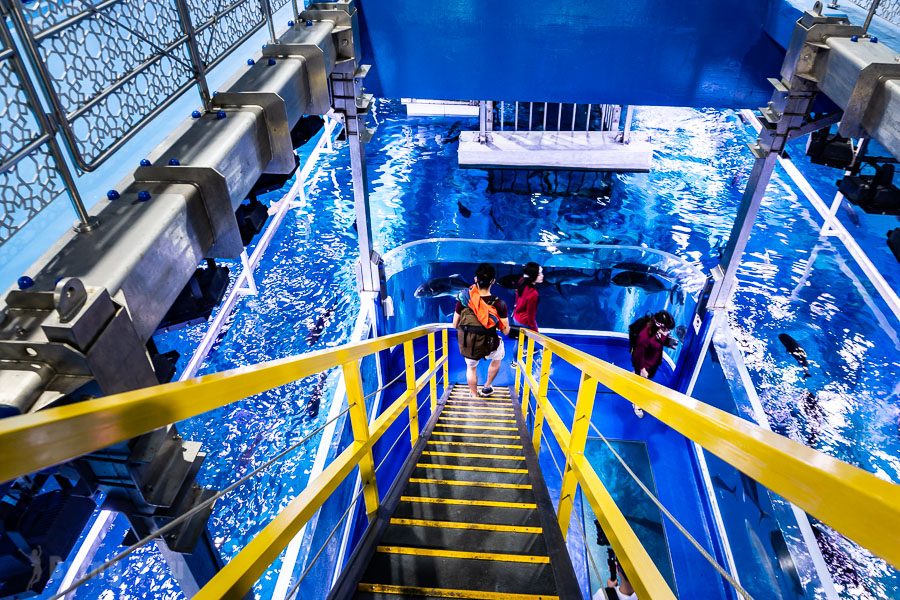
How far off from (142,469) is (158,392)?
1038 millimetres

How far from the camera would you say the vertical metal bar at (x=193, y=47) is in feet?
8.59

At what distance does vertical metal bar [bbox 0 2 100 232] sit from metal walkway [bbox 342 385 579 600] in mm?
1826

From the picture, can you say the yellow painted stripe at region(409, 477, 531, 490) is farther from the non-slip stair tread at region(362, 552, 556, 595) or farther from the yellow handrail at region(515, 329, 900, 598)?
the yellow handrail at region(515, 329, 900, 598)

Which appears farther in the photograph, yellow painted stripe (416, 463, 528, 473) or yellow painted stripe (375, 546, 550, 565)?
yellow painted stripe (416, 463, 528, 473)

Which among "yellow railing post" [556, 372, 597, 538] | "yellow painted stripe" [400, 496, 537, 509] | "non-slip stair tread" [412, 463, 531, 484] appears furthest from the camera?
Answer: "non-slip stair tread" [412, 463, 531, 484]

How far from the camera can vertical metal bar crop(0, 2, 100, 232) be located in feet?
5.40

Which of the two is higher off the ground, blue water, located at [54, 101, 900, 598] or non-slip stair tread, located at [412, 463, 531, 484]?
non-slip stair tread, located at [412, 463, 531, 484]

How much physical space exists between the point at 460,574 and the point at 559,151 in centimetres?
941

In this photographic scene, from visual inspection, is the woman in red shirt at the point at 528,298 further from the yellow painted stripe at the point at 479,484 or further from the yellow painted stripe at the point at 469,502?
the yellow painted stripe at the point at 469,502

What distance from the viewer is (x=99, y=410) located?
3.07 ft

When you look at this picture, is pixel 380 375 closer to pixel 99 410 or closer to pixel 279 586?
pixel 279 586

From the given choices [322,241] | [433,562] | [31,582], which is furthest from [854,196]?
[322,241]

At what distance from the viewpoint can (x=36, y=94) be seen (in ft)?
5.96

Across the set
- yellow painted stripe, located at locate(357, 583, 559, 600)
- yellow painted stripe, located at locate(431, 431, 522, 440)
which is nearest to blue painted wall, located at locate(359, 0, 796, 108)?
yellow painted stripe, located at locate(431, 431, 522, 440)
